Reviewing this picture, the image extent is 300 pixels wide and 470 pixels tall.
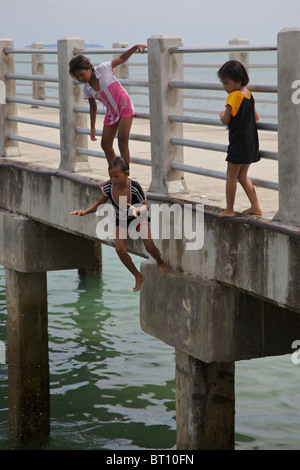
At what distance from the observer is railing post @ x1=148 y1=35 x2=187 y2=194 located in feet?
23.4

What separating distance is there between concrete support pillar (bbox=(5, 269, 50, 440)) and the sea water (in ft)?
0.84

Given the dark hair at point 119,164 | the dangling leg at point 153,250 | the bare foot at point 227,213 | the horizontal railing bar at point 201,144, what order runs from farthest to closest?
the dangling leg at point 153,250
the dark hair at point 119,164
the horizontal railing bar at point 201,144
the bare foot at point 227,213

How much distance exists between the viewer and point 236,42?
13.5 m

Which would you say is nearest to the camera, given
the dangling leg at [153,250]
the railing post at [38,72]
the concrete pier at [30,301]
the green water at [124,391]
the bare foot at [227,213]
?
the bare foot at [227,213]

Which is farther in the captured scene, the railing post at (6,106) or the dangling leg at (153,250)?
the railing post at (6,106)

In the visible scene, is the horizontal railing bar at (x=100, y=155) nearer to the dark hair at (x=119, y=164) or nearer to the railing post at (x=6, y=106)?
the dark hair at (x=119, y=164)

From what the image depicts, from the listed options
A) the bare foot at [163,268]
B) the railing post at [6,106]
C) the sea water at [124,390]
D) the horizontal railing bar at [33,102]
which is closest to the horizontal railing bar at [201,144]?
the bare foot at [163,268]

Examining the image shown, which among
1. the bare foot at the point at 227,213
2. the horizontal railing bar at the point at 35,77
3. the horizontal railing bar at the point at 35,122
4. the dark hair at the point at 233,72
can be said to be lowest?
the bare foot at the point at 227,213

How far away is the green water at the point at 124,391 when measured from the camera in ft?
34.0

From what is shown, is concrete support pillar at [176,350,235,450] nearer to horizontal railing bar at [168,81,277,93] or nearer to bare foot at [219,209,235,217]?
bare foot at [219,209,235,217]

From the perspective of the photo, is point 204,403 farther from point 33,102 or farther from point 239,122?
point 33,102

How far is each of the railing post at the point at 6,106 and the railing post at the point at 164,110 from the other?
305 centimetres

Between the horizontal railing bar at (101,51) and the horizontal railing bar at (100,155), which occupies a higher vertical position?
the horizontal railing bar at (101,51)
